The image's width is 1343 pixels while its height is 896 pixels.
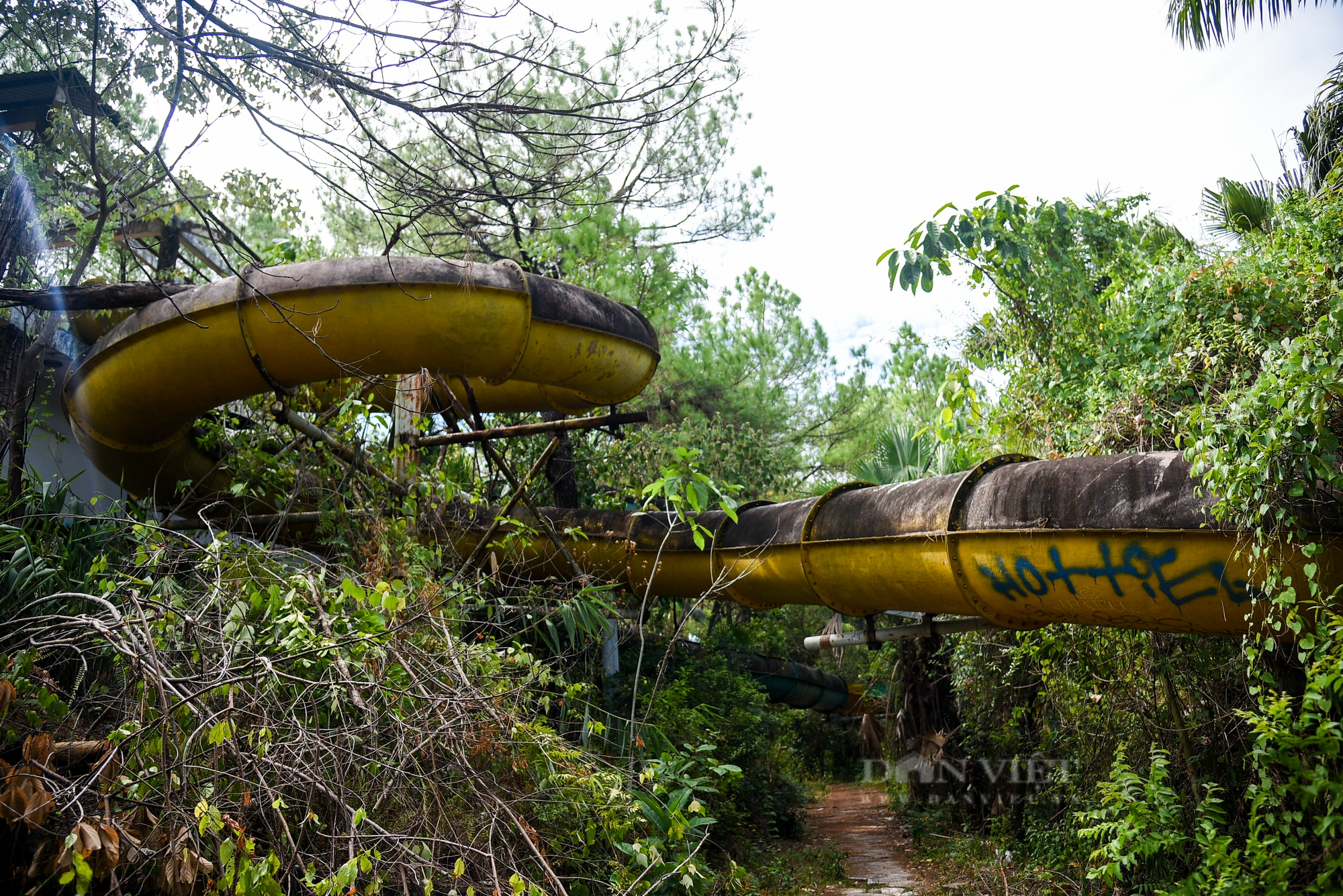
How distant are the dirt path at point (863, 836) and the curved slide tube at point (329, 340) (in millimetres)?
4856

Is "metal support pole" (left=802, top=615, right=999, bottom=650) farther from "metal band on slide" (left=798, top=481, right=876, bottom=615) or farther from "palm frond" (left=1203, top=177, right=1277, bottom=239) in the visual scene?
"palm frond" (left=1203, top=177, right=1277, bottom=239)

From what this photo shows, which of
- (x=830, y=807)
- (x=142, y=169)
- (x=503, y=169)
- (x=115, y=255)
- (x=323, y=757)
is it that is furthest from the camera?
(x=830, y=807)

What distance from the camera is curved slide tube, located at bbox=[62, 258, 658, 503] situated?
4.70 meters

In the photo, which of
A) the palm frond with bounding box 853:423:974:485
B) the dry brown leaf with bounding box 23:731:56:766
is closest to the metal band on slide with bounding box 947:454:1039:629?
the dry brown leaf with bounding box 23:731:56:766

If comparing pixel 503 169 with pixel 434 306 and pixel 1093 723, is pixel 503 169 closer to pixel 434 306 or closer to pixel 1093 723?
pixel 434 306

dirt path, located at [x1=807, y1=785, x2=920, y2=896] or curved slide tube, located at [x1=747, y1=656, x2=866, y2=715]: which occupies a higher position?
curved slide tube, located at [x1=747, y1=656, x2=866, y2=715]

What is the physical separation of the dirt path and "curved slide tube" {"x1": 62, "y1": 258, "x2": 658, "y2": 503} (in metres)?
4.86

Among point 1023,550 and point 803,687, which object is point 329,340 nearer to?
point 1023,550

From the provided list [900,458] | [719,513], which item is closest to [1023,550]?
[719,513]

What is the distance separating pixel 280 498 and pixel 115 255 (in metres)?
2.82

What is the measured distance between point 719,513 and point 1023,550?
2805mm

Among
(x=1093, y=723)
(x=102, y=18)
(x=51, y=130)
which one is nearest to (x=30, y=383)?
(x=51, y=130)

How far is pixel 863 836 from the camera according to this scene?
9570 mm

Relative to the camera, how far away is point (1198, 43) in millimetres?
9148
